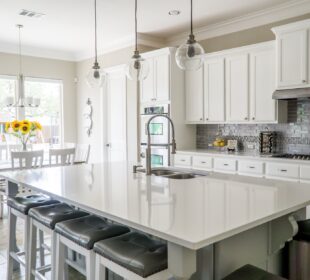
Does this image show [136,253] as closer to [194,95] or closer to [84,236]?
[84,236]

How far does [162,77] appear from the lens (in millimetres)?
5156

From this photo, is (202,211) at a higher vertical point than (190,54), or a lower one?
lower

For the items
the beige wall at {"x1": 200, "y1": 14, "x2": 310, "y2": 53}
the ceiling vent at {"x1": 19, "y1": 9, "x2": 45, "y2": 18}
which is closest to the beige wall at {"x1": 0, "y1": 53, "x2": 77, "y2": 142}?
the ceiling vent at {"x1": 19, "y1": 9, "x2": 45, "y2": 18}

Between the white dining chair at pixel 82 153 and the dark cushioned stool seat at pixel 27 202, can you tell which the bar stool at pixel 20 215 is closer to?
the dark cushioned stool seat at pixel 27 202

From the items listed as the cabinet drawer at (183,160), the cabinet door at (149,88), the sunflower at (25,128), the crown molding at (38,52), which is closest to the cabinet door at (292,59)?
the cabinet drawer at (183,160)

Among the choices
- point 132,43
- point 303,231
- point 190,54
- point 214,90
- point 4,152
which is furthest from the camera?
point 4,152

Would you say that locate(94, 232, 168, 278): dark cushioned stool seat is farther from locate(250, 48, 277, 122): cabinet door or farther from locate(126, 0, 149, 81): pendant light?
locate(250, 48, 277, 122): cabinet door

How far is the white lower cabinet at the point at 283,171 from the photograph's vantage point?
365 cm

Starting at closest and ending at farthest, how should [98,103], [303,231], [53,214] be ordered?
[303,231] < [53,214] < [98,103]

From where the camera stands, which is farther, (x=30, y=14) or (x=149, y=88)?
(x=149, y=88)

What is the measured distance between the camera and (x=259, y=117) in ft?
14.0

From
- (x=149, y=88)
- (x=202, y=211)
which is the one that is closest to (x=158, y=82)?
(x=149, y=88)

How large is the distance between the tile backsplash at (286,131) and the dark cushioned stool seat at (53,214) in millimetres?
2989

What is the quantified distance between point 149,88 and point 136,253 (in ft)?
13.2
